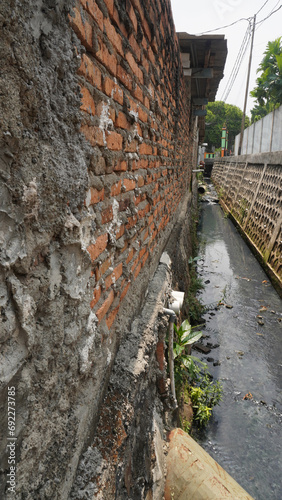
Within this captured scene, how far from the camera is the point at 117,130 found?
4.60ft

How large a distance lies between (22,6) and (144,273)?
1.76 meters

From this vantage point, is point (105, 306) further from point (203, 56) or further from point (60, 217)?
point (203, 56)

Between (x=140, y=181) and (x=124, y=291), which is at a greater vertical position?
(x=140, y=181)

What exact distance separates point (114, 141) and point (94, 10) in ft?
1.49

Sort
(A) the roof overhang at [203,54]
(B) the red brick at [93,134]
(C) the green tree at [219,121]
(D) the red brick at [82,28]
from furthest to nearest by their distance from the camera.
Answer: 1. (C) the green tree at [219,121]
2. (A) the roof overhang at [203,54]
3. (B) the red brick at [93,134]
4. (D) the red brick at [82,28]

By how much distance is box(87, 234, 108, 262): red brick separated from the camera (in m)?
1.15

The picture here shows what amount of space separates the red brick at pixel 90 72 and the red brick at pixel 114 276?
76 centimetres

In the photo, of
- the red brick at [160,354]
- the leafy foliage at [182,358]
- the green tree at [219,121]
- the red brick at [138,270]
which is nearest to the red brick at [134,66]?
the red brick at [138,270]

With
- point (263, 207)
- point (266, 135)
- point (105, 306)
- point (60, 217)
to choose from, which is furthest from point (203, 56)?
point (266, 135)

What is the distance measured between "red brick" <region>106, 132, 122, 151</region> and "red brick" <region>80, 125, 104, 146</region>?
87 millimetres

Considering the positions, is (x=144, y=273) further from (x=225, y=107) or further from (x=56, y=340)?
(x=225, y=107)

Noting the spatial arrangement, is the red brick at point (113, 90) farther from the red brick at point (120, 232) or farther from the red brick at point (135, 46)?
the red brick at point (120, 232)

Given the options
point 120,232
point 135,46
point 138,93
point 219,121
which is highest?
point 219,121

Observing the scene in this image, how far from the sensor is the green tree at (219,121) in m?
45.3
